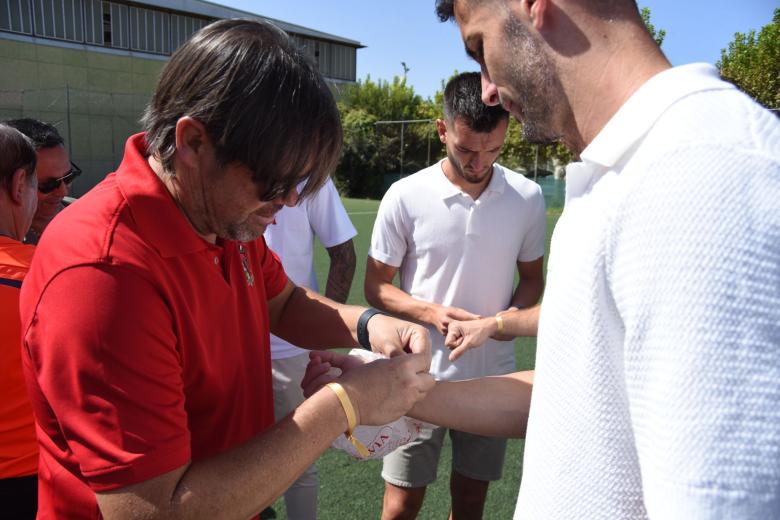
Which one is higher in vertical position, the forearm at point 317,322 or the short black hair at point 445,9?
the short black hair at point 445,9

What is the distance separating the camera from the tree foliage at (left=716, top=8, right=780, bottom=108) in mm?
20906

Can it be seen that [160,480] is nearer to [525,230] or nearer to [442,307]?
[442,307]

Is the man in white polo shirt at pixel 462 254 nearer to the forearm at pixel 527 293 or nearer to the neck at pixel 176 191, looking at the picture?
the forearm at pixel 527 293

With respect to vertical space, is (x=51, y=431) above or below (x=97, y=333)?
below

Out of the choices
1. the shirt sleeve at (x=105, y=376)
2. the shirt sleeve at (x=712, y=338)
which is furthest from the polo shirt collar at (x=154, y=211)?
the shirt sleeve at (x=712, y=338)

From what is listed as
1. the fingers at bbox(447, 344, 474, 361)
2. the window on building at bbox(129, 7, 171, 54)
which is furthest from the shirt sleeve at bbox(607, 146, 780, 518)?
the window on building at bbox(129, 7, 171, 54)

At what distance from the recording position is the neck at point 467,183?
133 inches

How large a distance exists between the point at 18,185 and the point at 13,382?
0.77 metres

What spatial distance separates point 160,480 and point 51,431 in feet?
1.12

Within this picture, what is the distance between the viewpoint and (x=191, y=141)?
1348 mm

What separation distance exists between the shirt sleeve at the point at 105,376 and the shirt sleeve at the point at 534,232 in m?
2.56

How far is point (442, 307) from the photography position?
3211mm

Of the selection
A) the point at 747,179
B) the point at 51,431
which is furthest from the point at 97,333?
the point at 747,179

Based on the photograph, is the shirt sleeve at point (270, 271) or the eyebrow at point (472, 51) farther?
the shirt sleeve at point (270, 271)
